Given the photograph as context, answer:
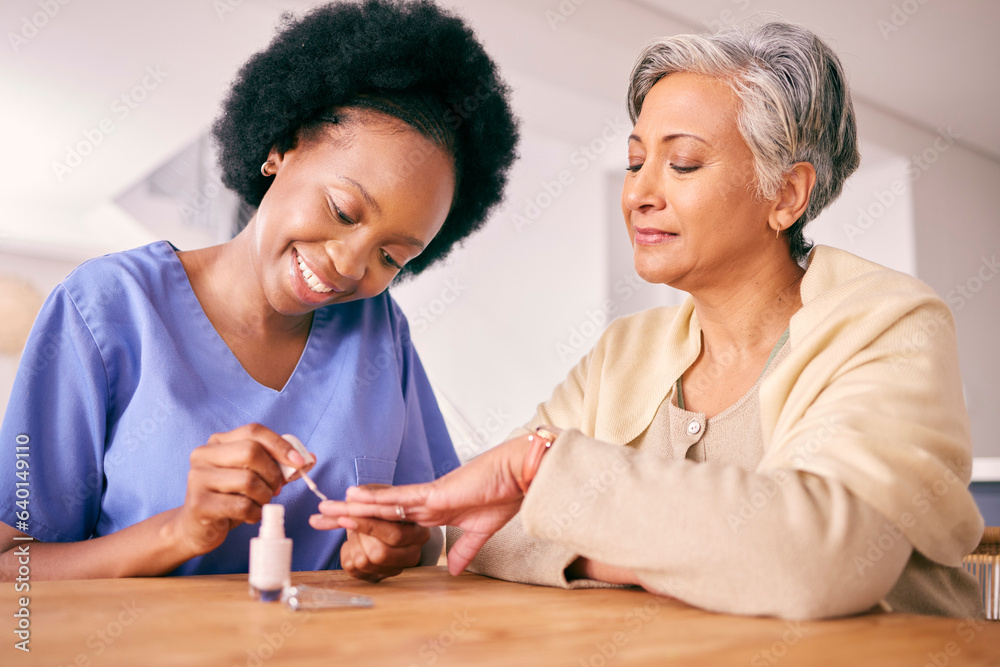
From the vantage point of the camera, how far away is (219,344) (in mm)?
1465

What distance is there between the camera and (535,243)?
16.3 feet

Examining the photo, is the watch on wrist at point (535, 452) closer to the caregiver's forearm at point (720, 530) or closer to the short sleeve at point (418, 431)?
the caregiver's forearm at point (720, 530)

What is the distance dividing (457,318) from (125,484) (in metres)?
3.66

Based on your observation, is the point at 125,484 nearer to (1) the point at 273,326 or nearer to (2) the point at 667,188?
(1) the point at 273,326

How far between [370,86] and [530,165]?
11.5ft

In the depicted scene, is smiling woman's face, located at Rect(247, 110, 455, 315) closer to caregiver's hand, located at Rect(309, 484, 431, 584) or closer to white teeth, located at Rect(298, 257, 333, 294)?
white teeth, located at Rect(298, 257, 333, 294)

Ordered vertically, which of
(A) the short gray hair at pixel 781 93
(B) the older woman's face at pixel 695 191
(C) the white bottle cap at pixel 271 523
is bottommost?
(C) the white bottle cap at pixel 271 523

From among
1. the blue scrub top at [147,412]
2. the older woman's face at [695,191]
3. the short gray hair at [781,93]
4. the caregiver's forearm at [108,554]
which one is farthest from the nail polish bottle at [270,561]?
the short gray hair at [781,93]

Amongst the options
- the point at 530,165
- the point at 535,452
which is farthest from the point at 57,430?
the point at 530,165

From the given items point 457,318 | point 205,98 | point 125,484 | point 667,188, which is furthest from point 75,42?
point 667,188

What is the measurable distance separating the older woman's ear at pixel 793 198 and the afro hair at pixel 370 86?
2.13ft

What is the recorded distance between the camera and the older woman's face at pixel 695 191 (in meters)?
1.42

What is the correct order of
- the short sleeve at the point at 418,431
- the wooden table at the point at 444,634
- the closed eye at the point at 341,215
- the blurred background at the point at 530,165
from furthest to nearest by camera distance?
the blurred background at the point at 530,165
the short sleeve at the point at 418,431
the closed eye at the point at 341,215
the wooden table at the point at 444,634

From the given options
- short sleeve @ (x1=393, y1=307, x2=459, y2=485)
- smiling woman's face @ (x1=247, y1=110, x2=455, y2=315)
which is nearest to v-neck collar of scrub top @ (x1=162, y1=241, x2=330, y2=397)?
smiling woman's face @ (x1=247, y1=110, x2=455, y2=315)
